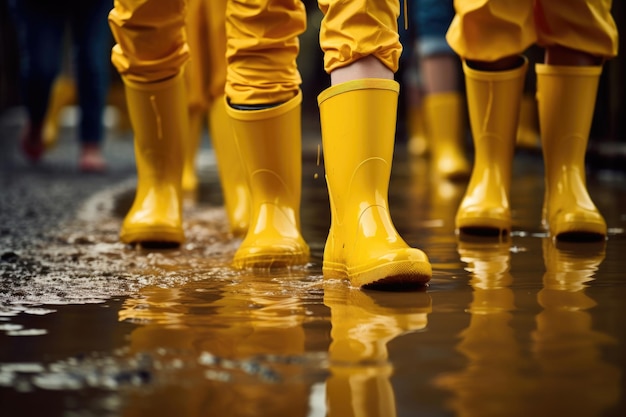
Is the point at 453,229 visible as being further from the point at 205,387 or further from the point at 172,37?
the point at 205,387

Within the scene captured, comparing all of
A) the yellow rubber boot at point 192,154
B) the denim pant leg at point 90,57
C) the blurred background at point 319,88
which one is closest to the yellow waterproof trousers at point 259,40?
the blurred background at point 319,88

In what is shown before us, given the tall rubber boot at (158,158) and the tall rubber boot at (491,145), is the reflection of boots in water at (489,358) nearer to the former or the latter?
the tall rubber boot at (491,145)

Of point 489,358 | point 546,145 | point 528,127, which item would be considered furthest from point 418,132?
point 489,358

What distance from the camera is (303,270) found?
71.3 inches

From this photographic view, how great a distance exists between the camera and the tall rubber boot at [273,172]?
6.15 ft

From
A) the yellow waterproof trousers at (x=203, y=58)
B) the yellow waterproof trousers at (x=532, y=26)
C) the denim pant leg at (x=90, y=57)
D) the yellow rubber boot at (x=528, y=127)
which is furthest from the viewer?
the yellow rubber boot at (x=528, y=127)

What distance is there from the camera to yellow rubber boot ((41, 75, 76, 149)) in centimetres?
597

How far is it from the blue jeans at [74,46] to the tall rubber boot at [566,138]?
9.52 ft

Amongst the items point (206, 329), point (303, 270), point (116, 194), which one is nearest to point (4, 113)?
point (116, 194)

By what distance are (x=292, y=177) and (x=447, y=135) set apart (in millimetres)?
2297

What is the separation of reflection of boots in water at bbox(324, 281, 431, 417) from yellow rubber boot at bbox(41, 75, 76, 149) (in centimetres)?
430

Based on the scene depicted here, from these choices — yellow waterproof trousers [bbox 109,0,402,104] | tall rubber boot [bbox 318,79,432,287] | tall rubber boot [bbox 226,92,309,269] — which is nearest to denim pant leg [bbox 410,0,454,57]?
yellow waterproof trousers [bbox 109,0,402,104]

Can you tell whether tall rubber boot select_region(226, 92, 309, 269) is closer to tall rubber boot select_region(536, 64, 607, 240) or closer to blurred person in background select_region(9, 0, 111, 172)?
tall rubber boot select_region(536, 64, 607, 240)

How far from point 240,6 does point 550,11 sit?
695 millimetres
